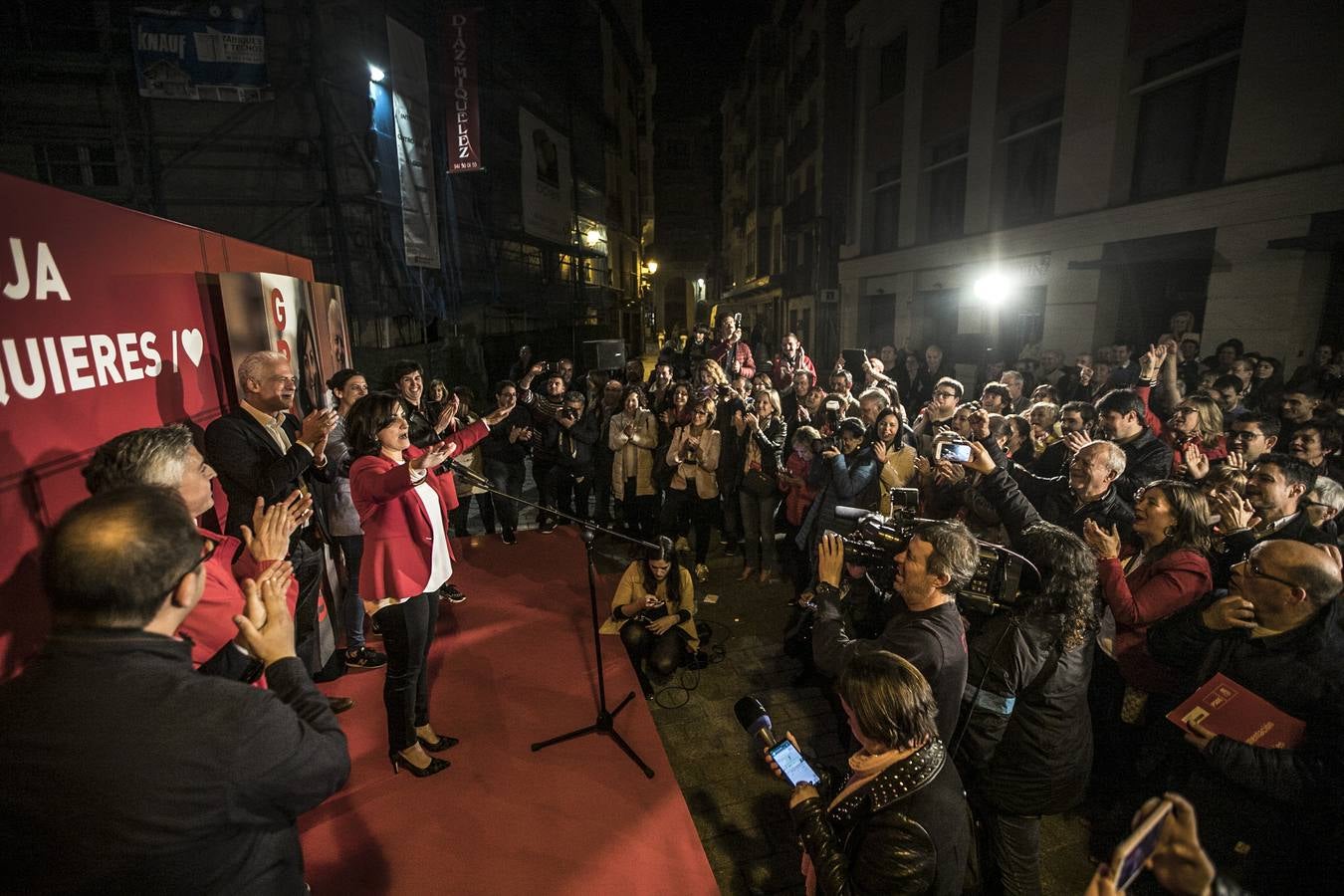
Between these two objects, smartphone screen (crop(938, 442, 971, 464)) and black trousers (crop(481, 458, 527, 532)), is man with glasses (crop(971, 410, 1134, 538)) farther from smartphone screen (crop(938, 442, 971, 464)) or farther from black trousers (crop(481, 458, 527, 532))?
black trousers (crop(481, 458, 527, 532))

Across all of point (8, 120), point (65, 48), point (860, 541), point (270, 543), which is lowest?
point (860, 541)

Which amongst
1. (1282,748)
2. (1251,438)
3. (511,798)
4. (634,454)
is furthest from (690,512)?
(1282,748)

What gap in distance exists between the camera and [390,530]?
3.23 meters

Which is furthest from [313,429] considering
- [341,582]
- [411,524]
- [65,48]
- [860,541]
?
[65,48]

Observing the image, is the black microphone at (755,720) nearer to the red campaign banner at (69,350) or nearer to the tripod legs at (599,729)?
the tripod legs at (599,729)

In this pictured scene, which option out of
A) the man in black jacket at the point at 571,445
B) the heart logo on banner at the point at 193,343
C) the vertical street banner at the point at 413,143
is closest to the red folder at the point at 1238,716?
the heart logo on banner at the point at 193,343

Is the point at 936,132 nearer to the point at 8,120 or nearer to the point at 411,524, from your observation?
the point at 411,524

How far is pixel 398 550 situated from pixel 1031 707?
10.6 ft

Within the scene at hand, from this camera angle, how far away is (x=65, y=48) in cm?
1006

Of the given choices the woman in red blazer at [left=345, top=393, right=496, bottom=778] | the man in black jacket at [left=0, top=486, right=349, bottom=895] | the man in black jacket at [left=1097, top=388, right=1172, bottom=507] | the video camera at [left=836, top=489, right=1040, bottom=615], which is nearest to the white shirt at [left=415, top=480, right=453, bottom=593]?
the woman in red blazer at [left=345, top=393, right=496, bottom=778]

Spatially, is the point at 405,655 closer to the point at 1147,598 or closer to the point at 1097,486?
the point at 1147,598

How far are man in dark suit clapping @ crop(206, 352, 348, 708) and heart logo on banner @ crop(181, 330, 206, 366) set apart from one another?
1.29 feet

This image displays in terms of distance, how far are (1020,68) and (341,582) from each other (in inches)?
619

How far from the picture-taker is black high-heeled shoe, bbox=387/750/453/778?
348 centimetres
